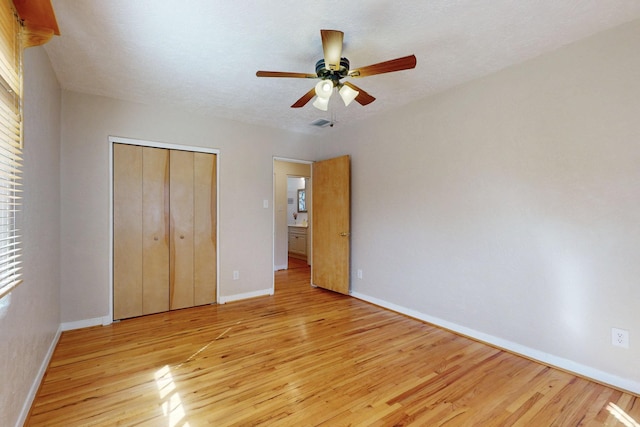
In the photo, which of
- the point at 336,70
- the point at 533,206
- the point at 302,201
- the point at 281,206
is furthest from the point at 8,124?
the point at 302,201

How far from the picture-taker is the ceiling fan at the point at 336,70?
1907mm

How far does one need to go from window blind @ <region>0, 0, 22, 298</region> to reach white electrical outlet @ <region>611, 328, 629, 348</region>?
11.6 ft

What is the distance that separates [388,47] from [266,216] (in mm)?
2752

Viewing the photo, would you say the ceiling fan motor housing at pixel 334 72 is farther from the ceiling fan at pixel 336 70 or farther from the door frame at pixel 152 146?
the door frame at pixel 152 146

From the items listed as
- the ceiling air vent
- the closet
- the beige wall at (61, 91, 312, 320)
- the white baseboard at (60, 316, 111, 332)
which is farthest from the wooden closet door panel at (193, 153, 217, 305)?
the ceiling air vent

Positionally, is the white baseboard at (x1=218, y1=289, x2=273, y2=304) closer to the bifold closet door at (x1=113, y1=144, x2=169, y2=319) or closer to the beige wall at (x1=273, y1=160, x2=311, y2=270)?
the bifold closet door at (x1=113, y1=144, x2=169, y2=319)

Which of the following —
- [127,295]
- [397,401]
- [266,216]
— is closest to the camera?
[397,401]

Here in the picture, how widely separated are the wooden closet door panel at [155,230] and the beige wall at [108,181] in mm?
317

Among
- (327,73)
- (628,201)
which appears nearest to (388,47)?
(327,73)

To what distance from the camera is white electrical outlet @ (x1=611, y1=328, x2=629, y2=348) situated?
205cm

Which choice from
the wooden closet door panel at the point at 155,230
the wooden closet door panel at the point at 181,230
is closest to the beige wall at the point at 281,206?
the wooden closet door panel at the point at 181,230

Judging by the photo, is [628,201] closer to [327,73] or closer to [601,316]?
[601,316]

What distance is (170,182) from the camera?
364 cm

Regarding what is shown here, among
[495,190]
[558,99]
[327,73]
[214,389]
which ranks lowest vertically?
[214,389]
